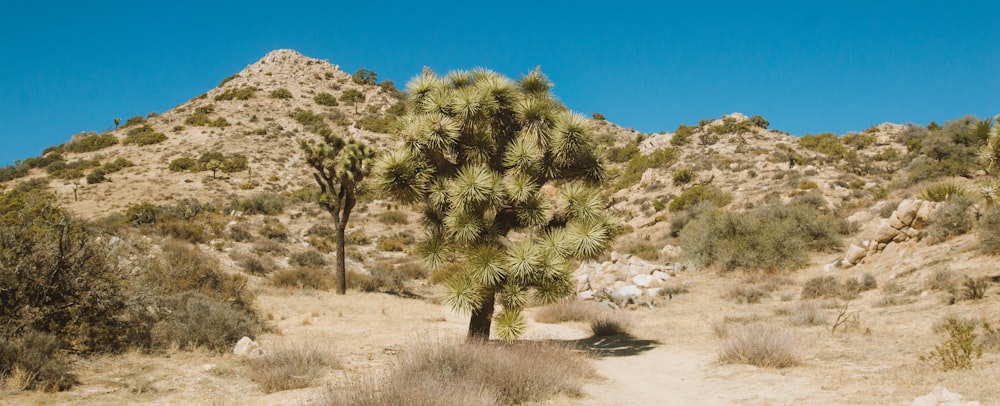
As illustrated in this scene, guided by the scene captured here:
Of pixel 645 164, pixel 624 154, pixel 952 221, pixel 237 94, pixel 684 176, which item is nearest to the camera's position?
pixel 952 221

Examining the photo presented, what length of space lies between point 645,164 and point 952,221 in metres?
30.1


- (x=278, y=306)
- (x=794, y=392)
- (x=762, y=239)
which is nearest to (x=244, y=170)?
(x=278, y=306)

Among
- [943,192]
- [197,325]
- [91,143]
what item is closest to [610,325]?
[197,325]

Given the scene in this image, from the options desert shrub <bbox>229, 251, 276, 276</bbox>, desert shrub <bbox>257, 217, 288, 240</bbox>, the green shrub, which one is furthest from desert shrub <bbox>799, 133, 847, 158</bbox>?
Answer: the green shrub

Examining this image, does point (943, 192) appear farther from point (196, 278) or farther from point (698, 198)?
point (196, 278)

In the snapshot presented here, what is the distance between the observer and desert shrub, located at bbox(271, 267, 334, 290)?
62.5 feet

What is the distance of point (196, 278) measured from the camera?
1302cm

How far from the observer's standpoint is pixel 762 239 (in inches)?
763

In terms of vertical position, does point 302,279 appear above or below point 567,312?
above

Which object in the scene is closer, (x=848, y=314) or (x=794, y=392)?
(x=794, y=392)

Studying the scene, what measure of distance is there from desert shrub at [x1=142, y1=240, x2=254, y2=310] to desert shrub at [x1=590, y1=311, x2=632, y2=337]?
25.8 feet

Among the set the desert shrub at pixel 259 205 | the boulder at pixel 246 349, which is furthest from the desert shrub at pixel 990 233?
the desert shrub at pixel 259 205

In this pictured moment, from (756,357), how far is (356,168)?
1466 centimetres

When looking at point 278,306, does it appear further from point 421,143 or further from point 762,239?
point 762,239
